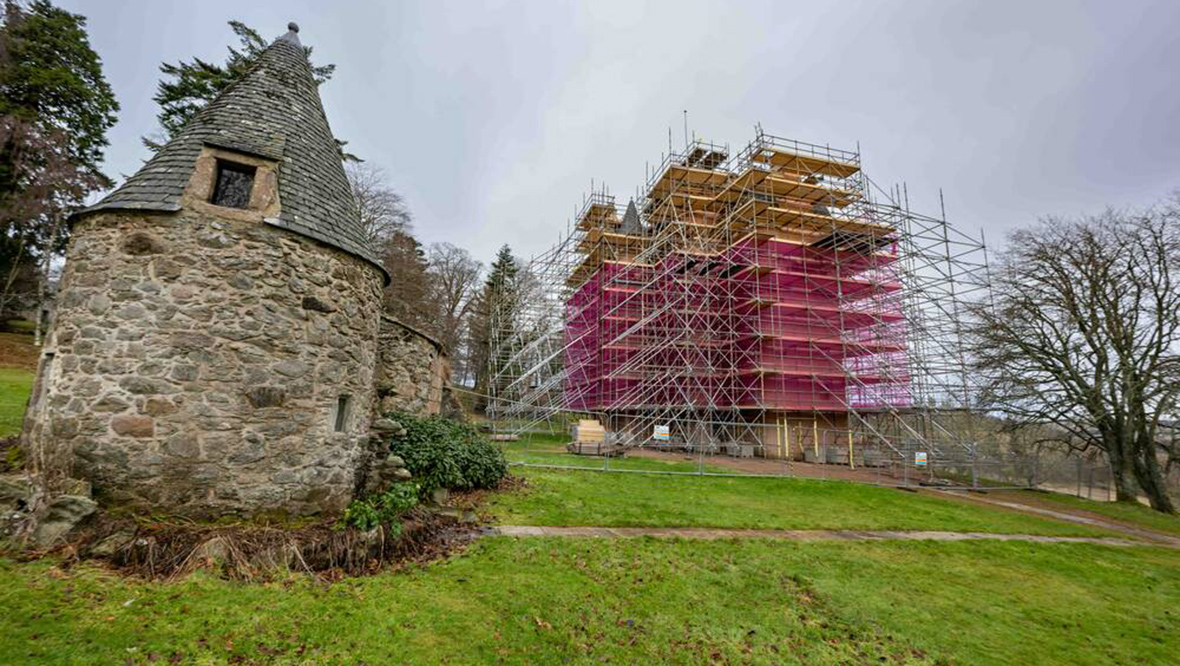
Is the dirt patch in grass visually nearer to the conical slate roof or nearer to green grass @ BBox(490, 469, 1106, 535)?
green grass @ BBox(490, 469, 1106, 535)

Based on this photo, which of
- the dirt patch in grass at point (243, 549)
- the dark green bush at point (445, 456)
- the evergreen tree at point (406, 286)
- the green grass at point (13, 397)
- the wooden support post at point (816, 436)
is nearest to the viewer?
the dirt patch in grass at point (243, 549)

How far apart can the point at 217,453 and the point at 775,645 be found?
621 centimetres

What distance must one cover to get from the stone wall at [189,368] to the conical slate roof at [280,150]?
0.36 meters

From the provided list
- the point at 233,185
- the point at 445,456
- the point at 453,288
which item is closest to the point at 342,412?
the point at 445,456

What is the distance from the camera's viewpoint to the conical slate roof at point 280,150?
591 centimetres

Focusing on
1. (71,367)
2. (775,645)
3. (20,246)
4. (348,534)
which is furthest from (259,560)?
(20,246)

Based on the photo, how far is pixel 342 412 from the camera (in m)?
6.63

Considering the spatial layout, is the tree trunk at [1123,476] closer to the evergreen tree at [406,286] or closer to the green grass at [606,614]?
the green grass at [606,614]

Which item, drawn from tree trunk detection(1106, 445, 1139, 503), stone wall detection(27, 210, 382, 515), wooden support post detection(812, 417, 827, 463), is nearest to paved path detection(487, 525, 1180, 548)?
stone wall detection(27, 210, 382, 515)

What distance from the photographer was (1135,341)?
15.7 meters

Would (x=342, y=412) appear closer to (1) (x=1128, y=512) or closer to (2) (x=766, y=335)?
(2) (x=766, y=335)

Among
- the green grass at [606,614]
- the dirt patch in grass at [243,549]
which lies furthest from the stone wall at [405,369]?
the green grass at [606,614]

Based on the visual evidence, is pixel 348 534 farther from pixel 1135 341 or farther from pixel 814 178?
pixel 814 178

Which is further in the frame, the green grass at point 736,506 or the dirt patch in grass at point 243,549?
the green grass at point 736,506
